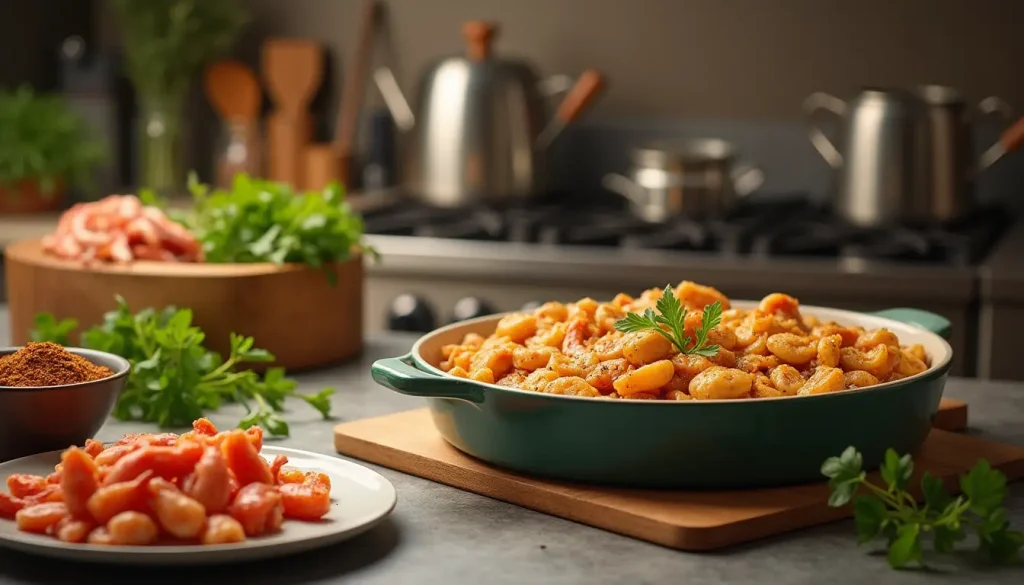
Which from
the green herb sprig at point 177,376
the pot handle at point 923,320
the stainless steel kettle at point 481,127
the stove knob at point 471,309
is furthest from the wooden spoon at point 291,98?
the pot handle at point 923,320

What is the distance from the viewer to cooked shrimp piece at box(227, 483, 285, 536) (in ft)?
3.37

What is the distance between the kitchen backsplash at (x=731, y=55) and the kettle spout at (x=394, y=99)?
3 cm

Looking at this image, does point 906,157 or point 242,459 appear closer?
point 242,459

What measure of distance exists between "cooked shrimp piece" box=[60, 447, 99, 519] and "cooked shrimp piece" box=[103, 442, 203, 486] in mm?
12

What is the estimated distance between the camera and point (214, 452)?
3.35 feet

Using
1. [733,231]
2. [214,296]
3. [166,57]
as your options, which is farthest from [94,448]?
[166,57]

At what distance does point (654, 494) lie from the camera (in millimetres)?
1184

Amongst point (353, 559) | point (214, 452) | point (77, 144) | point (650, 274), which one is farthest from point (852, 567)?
point (77, 144)

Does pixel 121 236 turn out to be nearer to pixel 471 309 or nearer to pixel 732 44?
pixel 471 309

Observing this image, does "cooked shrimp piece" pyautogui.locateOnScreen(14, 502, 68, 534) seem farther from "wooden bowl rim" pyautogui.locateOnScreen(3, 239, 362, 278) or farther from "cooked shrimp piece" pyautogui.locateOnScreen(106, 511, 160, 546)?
"wooden bowl rim" pyautogui.locateOnScreen(3, 239, 362, 278)

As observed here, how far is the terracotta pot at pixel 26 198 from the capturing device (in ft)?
10.5

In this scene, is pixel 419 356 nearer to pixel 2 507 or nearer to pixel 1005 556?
pixel 2 507

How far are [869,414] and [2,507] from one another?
682 mm

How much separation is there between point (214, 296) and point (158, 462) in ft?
2.23
